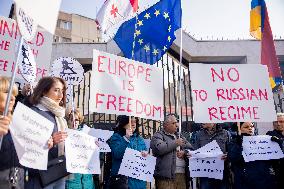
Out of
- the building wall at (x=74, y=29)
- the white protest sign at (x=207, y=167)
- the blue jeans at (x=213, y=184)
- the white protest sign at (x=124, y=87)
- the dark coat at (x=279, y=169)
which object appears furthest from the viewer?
the building wall at (x=74, y=29)

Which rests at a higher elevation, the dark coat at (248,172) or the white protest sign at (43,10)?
the white protest sign at (43,10)

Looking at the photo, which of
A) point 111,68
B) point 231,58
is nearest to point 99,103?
point 111,68

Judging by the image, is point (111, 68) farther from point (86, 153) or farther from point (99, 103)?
point (86, 153)

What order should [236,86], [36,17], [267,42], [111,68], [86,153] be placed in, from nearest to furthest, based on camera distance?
[36,17], [86,153], [111,68], [236,86], [267,42]

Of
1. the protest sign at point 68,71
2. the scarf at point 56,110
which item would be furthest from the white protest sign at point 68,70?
the scarf at point 56,110

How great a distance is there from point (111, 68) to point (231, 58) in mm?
5276

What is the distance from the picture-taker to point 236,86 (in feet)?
14.8

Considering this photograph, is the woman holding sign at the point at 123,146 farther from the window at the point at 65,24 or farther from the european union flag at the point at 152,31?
the window at the point at 65,24

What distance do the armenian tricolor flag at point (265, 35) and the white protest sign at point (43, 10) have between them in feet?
12.3

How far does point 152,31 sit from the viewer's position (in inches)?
218

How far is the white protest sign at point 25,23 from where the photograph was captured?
2324mm

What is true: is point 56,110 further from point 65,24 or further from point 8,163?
point 65,24

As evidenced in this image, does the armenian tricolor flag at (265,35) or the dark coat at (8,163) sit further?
the armenian tricolor flag at (265,35)

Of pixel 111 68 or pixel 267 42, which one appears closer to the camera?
pixel 111 68
